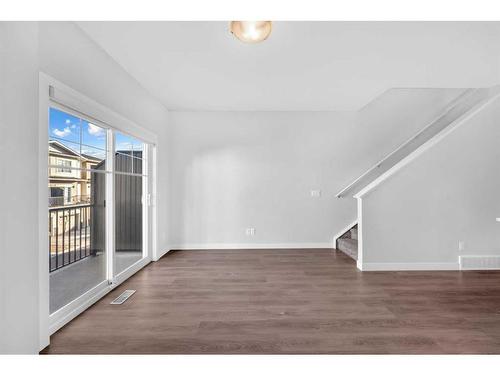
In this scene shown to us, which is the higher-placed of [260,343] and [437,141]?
[437,141]

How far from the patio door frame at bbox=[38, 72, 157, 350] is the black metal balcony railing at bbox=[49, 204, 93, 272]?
0.50 metres

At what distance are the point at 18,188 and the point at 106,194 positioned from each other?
62.6 inches

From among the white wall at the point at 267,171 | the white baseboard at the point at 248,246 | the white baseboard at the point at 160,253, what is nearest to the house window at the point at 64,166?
the white baseboard at the point at 160,253

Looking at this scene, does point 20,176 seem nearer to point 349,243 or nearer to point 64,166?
point 64,166

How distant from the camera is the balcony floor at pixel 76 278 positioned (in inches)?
99.4

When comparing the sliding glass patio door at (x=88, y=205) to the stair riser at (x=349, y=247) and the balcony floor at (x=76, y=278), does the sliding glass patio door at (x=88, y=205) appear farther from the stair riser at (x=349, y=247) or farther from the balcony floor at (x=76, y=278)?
the stair riser at (x=349, y=247)

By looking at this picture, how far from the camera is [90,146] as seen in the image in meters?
2.74

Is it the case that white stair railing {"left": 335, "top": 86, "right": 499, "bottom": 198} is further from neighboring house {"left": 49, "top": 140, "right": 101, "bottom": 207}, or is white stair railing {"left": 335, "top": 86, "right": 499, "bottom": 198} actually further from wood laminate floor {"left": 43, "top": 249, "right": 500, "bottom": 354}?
neighboring house {"left": 49, "top": 140, "right": 101, "bottom": 207}

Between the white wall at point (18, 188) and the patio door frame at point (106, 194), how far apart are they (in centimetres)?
23

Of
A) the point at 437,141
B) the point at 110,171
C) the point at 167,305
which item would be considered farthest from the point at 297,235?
the point at 110,171

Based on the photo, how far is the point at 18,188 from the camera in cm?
150
